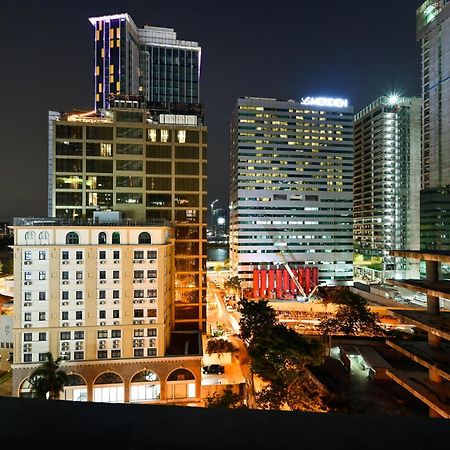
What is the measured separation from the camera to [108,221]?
25.7 metres

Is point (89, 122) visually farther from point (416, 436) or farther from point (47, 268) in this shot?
point (416, 436)

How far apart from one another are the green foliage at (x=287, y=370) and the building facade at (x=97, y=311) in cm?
644

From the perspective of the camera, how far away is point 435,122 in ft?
217

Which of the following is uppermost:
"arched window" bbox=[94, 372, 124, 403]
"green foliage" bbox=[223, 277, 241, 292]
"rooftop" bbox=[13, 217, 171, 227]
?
"rooftop" bbox=[13, 217, 171, 227]

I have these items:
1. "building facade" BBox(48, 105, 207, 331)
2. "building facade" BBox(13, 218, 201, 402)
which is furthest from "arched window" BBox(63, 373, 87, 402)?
"building facade" BBox(48, 105, 207, 331)

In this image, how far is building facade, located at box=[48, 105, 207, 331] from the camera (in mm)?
31891

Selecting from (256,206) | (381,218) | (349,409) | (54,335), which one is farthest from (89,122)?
(381,218)

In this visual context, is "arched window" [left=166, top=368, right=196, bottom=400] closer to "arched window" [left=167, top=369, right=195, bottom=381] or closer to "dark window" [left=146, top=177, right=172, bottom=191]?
"arched window" [left=167, top=369, right=195, bottom=381]

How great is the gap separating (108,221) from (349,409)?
2034cm

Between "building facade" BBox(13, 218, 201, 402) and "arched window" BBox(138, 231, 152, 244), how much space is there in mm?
29

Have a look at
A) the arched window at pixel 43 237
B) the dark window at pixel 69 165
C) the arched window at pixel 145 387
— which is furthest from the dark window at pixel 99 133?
the arched window at pixel 145 387

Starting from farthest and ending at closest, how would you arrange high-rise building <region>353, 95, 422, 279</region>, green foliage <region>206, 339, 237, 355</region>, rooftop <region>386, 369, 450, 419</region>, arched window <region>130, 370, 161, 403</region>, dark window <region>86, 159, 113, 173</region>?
high-rise building <region>353, 95, 422, 279</region> < dark window <region>86, 159, 113, 173</region> < green foliage <region>206, 339, 237, 355</region> < arched window <region>130, 370, 161, 403</region> < rooftop <region>386, 369, 450, 419</region>

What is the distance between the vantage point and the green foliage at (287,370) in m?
17.4

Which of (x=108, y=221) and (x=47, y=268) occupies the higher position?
(x=108, y=221)
